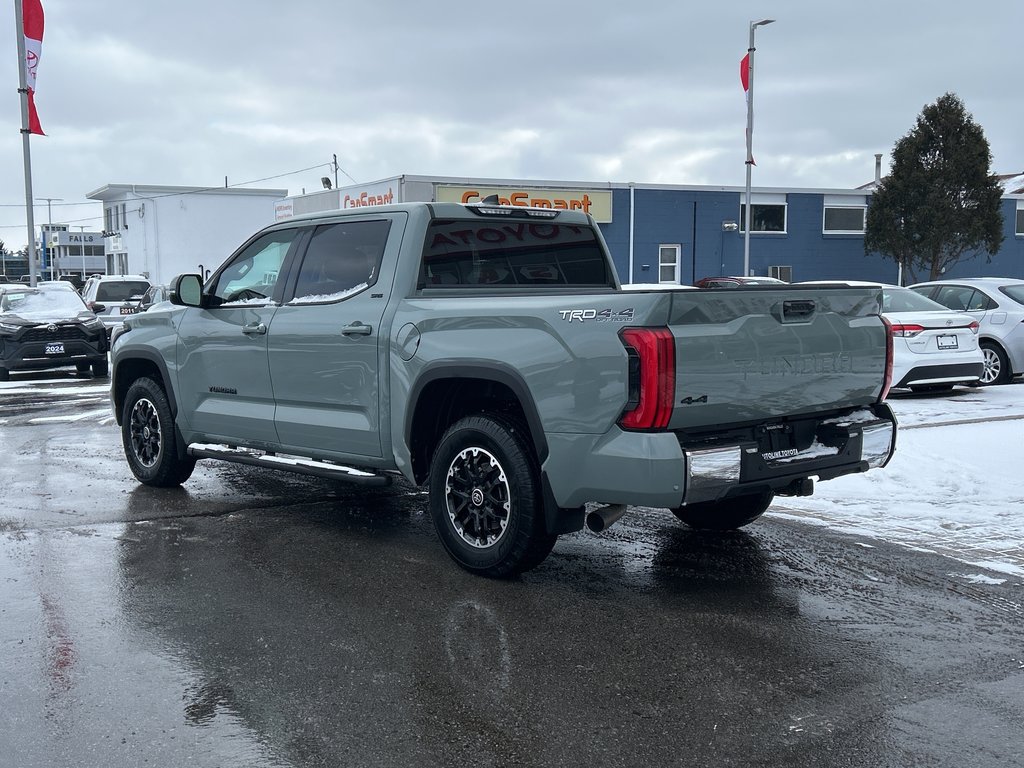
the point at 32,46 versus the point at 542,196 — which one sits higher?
the point at 32,46

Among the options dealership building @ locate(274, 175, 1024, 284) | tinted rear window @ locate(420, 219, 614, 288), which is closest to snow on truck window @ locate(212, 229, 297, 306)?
tinted rear window @ locate(420, 219, 614, 288)

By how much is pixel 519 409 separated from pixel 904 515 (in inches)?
122

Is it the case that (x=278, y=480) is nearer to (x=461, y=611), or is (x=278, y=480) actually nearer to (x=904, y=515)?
(x=461, y=611)

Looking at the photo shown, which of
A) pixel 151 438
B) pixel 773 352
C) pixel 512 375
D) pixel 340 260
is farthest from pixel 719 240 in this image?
pixel 512 375

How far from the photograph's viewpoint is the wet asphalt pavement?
12.0ft

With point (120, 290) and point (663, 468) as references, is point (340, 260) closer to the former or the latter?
point (663, 468)

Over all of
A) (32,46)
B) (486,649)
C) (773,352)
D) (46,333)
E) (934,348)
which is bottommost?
(486,649)

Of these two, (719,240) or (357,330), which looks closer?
(357,330)

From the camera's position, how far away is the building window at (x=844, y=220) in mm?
37719

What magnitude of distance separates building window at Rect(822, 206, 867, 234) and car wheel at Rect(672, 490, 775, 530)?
108 ft

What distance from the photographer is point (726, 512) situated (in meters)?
6.70

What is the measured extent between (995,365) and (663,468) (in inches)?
464

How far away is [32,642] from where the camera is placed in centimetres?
470

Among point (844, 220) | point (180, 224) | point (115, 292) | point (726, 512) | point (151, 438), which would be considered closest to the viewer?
point (726, 512)
